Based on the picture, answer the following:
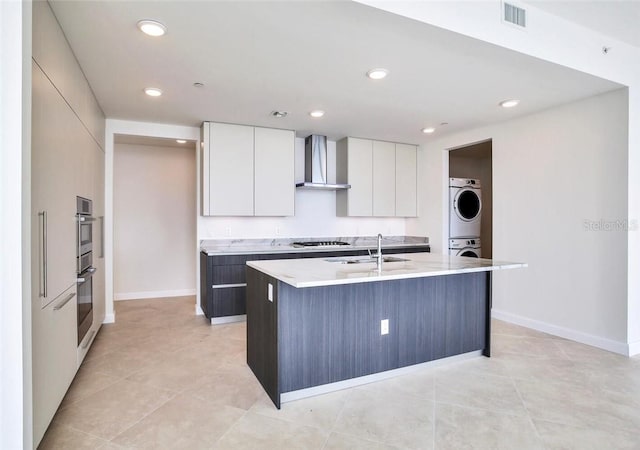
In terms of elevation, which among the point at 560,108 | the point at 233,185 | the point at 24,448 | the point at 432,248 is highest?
the point at 560,108

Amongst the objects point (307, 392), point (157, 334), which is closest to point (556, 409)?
point (307, 392)

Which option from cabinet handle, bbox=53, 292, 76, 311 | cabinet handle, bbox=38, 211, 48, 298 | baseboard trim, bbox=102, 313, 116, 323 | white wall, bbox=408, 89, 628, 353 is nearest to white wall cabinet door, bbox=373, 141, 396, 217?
white wall, bbox=408, 89, 628, 353

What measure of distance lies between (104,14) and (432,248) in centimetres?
471

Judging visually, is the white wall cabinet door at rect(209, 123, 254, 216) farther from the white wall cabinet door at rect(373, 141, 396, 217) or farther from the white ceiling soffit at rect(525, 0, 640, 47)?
the white ceiling soffit at rect(525, 0, 640, 47)

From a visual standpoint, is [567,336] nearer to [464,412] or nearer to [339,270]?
[464,412]

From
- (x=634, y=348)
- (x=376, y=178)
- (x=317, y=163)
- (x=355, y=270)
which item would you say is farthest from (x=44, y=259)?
(x=634, y=348)

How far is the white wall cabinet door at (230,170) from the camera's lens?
4.36 meters

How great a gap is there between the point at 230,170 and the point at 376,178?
216cm

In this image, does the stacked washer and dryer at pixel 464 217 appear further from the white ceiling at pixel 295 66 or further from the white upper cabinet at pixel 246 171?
the white upper cabinet at pixel 246 171

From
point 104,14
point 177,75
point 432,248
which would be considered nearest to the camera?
point 104,14

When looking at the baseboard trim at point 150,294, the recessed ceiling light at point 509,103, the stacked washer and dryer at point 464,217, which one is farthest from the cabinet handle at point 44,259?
the stacked washer and dryer at point 464,217

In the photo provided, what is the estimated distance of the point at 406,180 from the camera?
5598 millimetres

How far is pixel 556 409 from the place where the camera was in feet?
7.53
